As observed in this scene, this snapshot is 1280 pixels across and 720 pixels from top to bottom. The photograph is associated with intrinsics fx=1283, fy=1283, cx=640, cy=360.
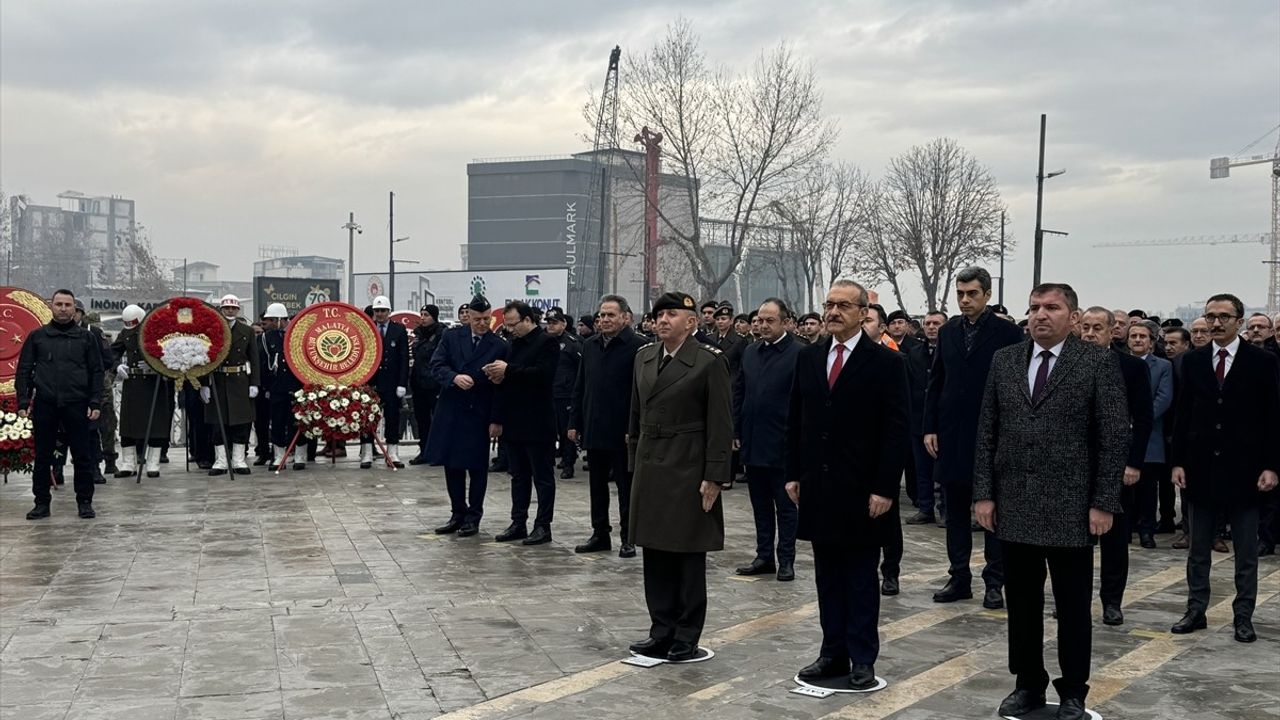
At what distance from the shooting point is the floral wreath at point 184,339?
15.5m

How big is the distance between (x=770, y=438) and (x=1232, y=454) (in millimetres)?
3234

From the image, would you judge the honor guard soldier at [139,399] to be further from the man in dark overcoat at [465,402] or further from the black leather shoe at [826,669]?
the black leather shoe at [826,669]

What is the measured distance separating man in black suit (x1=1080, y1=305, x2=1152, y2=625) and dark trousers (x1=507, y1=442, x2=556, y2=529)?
177 inches

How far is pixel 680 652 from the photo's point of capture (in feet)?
23.2

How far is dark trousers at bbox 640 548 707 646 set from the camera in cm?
716

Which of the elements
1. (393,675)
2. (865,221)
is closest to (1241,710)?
(393,675)

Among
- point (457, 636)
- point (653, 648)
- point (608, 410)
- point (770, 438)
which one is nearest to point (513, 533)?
point (608, 410)

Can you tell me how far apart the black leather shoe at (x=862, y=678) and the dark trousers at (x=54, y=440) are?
Answer: 29.6 feet

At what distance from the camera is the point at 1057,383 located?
5.96m

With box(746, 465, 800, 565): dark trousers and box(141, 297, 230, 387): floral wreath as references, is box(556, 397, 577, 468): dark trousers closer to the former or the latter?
box(141, 297, 230, 387): floral wreath

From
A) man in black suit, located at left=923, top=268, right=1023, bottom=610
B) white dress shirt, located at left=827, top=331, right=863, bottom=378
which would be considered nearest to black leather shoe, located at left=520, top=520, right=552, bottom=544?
man in black suit, located at left=923, top=268, right=1023, bottom=610

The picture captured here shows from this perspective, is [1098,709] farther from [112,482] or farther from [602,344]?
[112,482]

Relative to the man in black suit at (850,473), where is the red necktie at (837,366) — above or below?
above

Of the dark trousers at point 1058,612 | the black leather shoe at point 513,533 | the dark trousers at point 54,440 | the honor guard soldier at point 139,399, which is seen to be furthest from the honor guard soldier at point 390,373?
the dark trousers at point 1058,612
